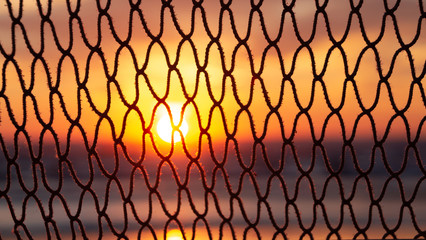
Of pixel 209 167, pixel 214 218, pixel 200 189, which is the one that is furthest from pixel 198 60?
pixel 209 167

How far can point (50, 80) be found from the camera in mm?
1388

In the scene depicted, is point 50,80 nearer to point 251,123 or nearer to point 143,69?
point 143,69

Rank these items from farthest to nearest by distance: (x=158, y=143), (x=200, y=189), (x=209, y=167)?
(x=209, y=167), (x=200, y=189), (x=158, y=143)

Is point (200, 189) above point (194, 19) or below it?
below

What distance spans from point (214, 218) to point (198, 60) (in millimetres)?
2344

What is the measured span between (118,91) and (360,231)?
0.49 meters

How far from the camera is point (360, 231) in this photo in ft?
4.43

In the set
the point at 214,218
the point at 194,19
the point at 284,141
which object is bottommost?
the point at 214,218

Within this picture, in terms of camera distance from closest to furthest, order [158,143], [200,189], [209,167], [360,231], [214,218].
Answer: [360,231]
[158,143]
[214,218]
[200,189]
[209,167]

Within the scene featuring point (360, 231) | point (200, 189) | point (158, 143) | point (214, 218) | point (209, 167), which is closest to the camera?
point (360, 231)

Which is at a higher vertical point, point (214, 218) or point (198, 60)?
point (198, 60)

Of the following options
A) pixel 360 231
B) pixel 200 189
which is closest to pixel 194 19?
pixel 360 231

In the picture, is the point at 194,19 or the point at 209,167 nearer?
the point at 194,19

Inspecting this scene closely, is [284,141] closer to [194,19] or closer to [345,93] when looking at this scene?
[345,93]
